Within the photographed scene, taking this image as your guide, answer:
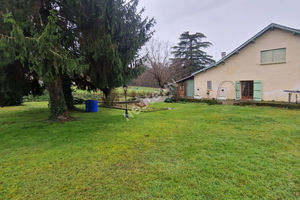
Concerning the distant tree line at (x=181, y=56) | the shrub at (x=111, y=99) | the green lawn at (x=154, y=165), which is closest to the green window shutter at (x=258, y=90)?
the green lawn at (x=154, y=165)

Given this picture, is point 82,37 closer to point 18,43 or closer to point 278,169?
point 18,43

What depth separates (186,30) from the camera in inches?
1043

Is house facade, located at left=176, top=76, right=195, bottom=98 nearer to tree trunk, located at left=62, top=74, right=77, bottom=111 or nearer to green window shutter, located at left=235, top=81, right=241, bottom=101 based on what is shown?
green window shutter, located at left=235, top=81, right=241, bottom=101

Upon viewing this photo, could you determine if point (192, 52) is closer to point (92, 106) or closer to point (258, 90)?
point (258, 90)

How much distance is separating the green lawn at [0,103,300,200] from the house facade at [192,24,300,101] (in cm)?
836

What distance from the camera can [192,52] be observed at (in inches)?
1009

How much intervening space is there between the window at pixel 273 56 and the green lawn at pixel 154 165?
351 inches

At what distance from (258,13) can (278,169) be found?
1544 cm

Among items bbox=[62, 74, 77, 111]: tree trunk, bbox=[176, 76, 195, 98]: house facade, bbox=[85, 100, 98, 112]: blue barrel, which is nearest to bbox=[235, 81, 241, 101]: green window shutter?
bbox=[176, 76, 195, 98]: house facade

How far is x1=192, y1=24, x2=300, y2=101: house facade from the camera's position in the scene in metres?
10.7

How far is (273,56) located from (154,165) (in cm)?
1323

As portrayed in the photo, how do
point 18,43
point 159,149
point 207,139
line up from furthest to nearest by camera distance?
point 207,139 → point 18,43 → point 159,149

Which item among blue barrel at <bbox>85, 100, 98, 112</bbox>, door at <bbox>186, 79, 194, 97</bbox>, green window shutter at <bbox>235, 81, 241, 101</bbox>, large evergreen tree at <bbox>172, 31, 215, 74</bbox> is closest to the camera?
blue barrel at <bbox>85, 100, 98, 112</bbox>

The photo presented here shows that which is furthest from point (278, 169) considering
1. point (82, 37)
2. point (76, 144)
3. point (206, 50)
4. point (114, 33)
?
point (206, 50)
